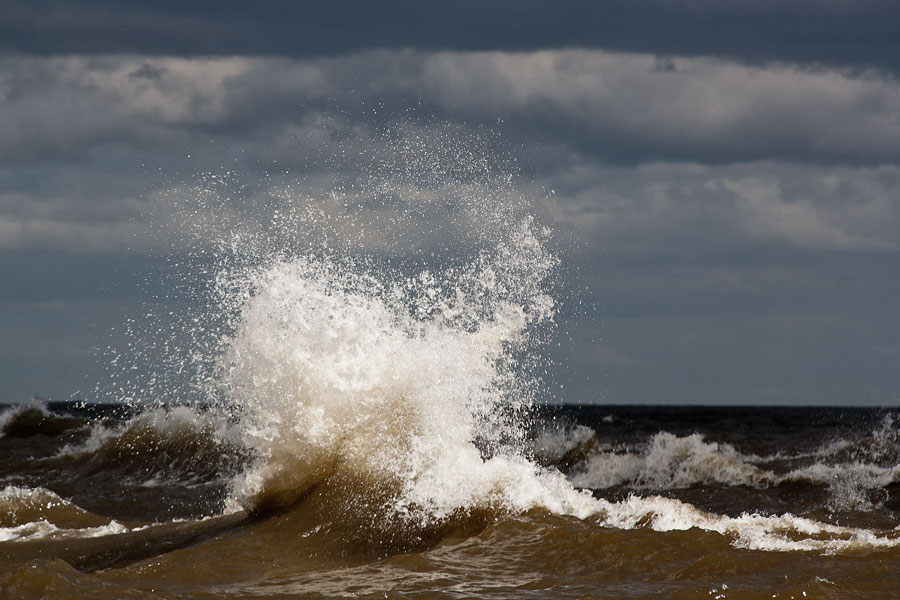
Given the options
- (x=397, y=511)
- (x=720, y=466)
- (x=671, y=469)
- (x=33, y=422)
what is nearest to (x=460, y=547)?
(x=397, y=511)

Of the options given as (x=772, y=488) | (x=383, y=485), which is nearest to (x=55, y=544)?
(x=383, y=485)

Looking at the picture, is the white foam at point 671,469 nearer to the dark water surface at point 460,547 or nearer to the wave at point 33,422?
the dark water surface at point 460,547

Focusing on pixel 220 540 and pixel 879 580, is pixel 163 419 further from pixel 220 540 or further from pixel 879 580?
pixel 879 580

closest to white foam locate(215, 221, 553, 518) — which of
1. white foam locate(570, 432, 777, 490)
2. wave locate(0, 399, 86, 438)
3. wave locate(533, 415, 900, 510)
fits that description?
wave locate(533, 415, 900, 510)

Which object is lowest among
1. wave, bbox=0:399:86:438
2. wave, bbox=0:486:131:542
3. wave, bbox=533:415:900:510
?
wave, bbox=533:415:900:510

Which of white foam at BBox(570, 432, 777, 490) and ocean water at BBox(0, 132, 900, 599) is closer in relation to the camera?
ocean water at BBox(0, 132, 900, 599)

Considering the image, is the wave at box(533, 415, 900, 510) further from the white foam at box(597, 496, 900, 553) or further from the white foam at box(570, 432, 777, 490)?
the white foam at box(597, 496, 900, 553)

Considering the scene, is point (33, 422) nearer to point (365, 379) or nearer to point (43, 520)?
Result: point (43, 520)

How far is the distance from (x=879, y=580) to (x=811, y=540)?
1607 millimetres

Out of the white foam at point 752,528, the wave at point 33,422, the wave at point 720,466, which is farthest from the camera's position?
the wave at point 33,422

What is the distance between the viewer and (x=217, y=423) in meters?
20.9

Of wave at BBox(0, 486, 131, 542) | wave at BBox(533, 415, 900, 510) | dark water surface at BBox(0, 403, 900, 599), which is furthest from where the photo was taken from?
wave at BBox(533, 415, 900, 510)

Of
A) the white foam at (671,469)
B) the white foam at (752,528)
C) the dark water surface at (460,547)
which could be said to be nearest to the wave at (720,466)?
the white foam at (671,469)

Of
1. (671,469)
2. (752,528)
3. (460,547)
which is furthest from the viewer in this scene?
(671,469)
